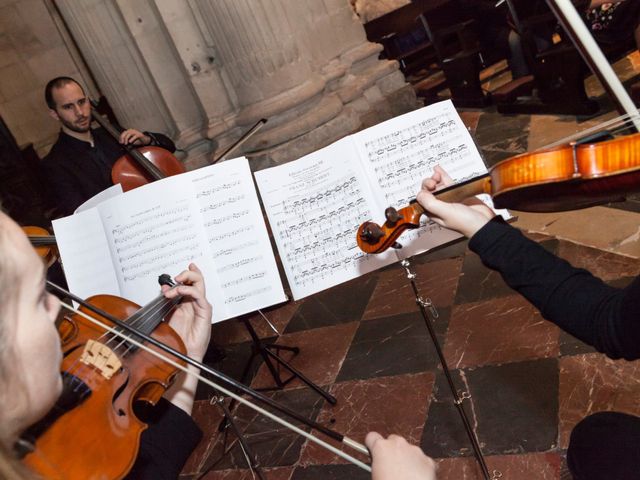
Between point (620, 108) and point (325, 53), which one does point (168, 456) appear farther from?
point (325, 53)

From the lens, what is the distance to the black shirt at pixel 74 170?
3.77 metres

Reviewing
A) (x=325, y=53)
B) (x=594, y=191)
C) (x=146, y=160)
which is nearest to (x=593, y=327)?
(x=594, y=191)

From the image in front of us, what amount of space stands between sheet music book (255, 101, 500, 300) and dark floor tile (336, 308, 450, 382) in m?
0.92

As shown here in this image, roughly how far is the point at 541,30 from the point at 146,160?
375 centimetres

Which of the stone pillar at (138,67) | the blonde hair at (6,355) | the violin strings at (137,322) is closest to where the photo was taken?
the blonde hair at (6,355)

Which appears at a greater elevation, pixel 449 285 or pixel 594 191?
pixel 594 191

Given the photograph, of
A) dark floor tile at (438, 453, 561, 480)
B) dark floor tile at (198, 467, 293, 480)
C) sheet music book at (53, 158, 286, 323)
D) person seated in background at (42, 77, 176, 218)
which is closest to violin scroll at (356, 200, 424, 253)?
sheet music book at (53, 158, 286, 323)

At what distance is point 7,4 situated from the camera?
6.25 meters

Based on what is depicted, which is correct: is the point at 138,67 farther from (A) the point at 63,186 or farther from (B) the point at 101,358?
(B) the point at 101,358

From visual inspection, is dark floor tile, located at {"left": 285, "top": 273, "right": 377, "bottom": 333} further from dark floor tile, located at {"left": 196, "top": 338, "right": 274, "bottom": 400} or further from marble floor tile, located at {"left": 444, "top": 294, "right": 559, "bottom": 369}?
marble floor tile, located at {"left": 444, "top": 294, "right": 559, "bottom": 369}

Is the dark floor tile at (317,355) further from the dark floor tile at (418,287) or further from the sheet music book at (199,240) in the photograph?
the sheet music book at (199,240)

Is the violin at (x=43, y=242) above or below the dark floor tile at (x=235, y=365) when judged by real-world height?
above

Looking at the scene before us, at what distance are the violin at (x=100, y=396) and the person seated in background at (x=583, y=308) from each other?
939 millimetres

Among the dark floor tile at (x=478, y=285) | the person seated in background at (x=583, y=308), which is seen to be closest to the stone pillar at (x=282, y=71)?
the dark floor tile at (x=478, y=285)
